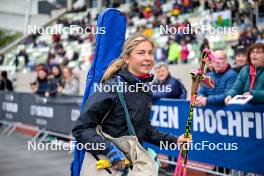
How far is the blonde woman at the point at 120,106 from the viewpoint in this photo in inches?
104

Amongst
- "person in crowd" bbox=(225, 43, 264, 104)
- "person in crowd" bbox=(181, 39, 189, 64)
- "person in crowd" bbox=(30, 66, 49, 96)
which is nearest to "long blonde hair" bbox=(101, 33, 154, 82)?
"person in crowd" bbox=(225, 43, 264, 104)

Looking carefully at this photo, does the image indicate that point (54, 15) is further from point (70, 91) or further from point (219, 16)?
point (70, 91)

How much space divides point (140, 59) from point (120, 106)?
334mm

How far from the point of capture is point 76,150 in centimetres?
301

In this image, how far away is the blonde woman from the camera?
2629 millimetres

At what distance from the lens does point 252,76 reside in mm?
5336

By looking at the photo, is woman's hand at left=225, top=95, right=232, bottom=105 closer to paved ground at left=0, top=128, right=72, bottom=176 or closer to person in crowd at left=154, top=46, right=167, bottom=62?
paved ground at left=0, top=128, right=72, bottom=176

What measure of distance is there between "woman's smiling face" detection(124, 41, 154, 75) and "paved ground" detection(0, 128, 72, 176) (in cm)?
457

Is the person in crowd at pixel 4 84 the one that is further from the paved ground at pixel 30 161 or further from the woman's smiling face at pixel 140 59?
the woman's smiling face at pixel 140 59

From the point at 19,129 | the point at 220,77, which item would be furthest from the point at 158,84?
the point at 19,129

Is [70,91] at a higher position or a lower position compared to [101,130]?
lower

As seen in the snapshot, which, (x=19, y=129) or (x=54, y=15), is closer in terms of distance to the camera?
(x=19, y=129)

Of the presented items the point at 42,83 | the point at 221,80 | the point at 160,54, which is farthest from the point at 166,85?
the point at 160,54

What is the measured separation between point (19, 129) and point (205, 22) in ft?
35.0
